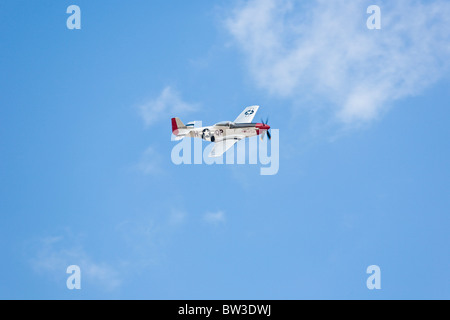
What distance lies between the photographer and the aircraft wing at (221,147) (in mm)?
73812

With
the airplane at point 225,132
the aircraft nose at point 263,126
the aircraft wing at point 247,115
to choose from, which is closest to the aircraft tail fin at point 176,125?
the airplane at point 225,132

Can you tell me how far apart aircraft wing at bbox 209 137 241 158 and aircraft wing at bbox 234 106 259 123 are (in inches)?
301

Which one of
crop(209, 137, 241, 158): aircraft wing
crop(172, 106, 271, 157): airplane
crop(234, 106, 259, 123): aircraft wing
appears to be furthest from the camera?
crop(234, 106, 259, 123): aircraft wing

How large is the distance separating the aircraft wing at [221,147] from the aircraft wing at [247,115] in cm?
763

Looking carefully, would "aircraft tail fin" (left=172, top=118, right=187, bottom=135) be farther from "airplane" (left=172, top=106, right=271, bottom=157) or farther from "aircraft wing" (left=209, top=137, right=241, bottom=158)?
"aircraft wing" (left=209, top=137, right=241, bottom=158)

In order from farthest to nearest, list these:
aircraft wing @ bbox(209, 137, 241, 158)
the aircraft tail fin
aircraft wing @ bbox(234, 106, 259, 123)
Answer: the aircraft tail fin < aircraft wing @ bbox(234, 106, 259, 123) < aircraft wing @ bbox(209, 137, 241, 158)

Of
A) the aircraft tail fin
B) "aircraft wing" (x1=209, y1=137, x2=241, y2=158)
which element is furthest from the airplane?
the aircraft tail fin

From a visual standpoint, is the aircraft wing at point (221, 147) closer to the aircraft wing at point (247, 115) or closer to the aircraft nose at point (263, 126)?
the aircraft nose at point (263, 126)

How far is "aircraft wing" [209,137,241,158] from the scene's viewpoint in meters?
73.8

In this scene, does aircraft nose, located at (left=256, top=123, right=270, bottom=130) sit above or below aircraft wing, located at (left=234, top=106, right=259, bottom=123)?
below
